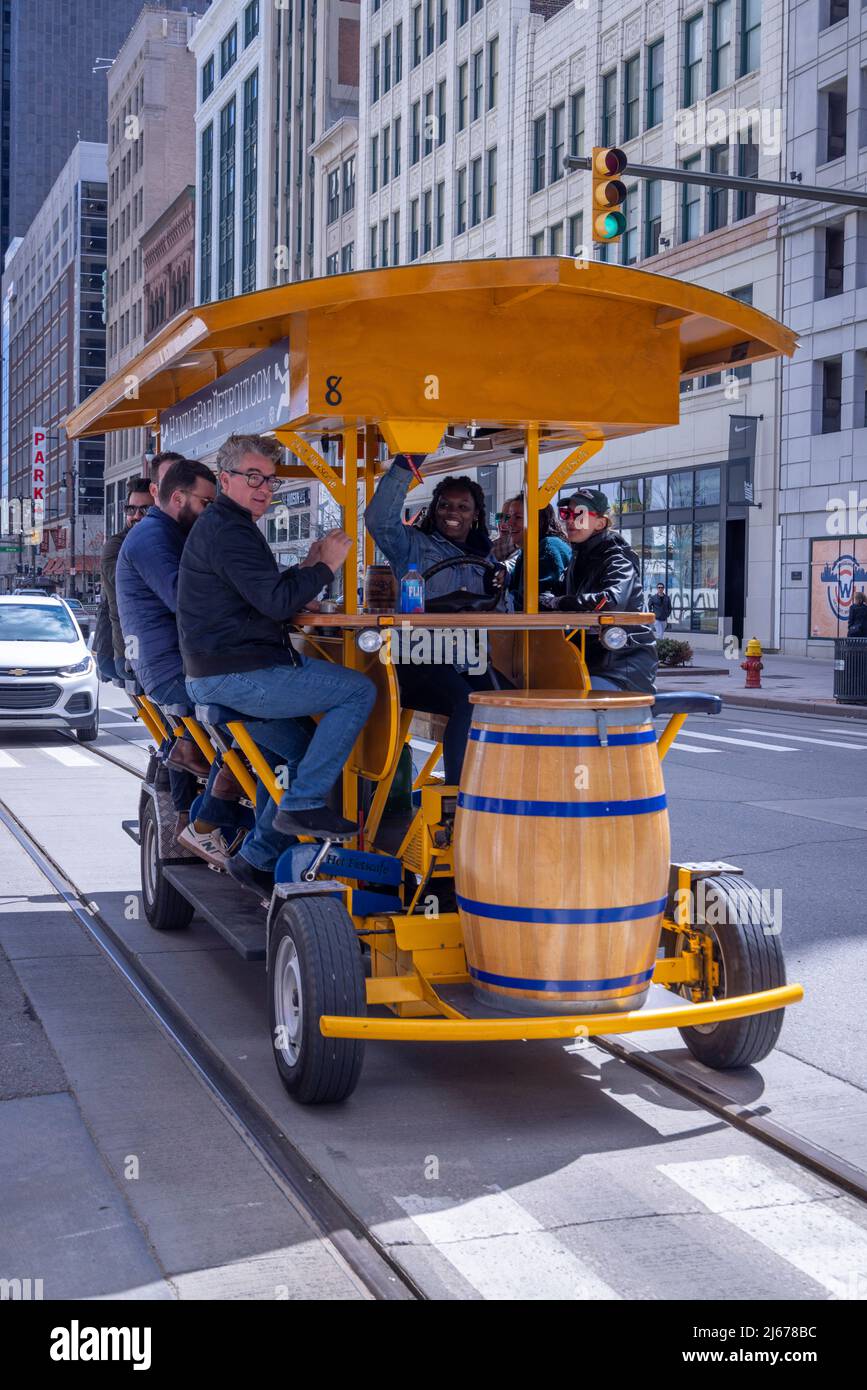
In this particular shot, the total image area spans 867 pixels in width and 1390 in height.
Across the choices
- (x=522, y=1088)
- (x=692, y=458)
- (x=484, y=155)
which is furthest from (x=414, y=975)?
(x=484, y=155)

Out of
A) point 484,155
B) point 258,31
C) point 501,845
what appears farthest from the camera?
point 258,31

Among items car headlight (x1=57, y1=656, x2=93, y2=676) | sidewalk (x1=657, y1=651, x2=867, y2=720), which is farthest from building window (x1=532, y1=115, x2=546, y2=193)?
car headlight (x1=57, y1=656, x2=93, y2=676)

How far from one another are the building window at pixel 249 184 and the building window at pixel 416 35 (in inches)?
829

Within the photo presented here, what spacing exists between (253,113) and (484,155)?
30332 mm

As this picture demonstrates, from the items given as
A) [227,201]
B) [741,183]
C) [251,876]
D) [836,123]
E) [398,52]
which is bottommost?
[251,876]

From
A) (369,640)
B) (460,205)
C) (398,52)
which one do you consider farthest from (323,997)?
(398,52)

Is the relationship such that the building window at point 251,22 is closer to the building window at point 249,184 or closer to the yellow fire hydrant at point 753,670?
the building window at point 249,184

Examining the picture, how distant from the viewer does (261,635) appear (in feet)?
19.6

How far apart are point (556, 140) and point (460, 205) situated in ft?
21.5

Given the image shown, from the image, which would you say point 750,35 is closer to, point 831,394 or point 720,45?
point 720,45

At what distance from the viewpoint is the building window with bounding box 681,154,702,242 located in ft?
125

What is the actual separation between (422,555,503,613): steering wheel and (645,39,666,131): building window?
119 feet
